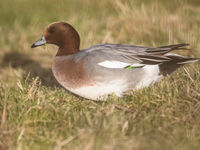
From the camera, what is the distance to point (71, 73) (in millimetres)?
3609

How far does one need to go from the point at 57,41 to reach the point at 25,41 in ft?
9.10

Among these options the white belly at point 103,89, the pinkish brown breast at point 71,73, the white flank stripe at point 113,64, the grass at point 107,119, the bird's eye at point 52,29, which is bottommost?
the grass at point 107,119

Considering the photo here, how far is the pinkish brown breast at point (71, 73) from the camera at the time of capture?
3535 millimetres

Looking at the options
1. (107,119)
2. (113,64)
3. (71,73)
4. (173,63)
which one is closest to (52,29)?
(71,73)

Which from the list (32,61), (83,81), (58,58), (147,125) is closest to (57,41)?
(58,58)

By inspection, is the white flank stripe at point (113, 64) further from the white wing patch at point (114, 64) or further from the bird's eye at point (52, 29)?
the bird's eye at point (52, 29)

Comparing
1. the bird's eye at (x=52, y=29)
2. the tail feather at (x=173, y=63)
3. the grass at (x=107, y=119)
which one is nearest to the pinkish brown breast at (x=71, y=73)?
the grass at (x=107, y=119)

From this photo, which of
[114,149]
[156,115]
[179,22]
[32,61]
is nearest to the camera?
[114,149]

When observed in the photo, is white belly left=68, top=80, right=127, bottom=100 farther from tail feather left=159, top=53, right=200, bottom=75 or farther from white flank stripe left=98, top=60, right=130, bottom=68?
tail feather left=159, top=53, right=200, bottom=75

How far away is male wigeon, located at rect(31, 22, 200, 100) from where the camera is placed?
353cm

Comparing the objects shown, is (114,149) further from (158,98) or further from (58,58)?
(58,58)

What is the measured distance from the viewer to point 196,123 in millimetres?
2879

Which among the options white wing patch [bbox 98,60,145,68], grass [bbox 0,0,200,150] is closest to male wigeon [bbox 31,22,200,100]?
white wing patch [bbox 98,60,145,68]

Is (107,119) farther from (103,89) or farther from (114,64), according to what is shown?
(114,64)
